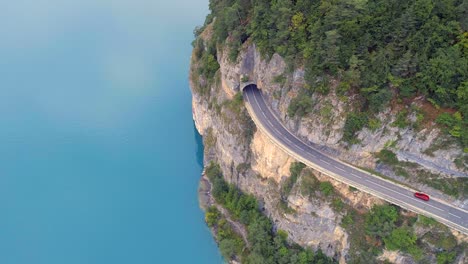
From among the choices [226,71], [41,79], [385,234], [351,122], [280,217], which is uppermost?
[41,79]

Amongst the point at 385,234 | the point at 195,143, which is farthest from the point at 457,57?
the point at 195,143

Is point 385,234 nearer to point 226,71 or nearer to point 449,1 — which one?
point 449,1

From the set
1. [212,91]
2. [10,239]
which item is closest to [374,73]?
[212,91]

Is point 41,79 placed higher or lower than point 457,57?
higher

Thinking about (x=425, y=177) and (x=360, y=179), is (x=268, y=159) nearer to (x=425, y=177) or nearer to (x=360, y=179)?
(x=360, y=179)

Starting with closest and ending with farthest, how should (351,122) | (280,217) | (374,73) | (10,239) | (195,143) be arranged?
(374,73)
(351,122)
(280,217)
(10,239)
(195,143)

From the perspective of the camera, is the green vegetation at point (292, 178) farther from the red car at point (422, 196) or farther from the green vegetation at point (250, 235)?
the red car at point (422, 196)

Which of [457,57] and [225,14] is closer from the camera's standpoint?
[457,57]

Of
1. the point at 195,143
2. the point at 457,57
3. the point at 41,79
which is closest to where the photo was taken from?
the point at 457,57
